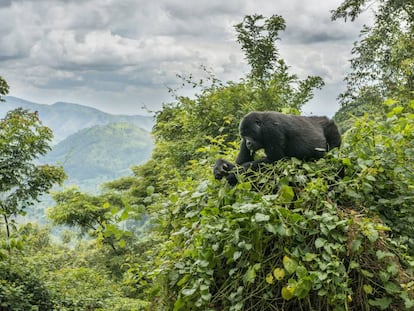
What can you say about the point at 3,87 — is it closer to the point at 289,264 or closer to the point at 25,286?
the point at 25,286

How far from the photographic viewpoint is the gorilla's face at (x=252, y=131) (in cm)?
321

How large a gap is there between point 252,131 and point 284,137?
26 centimetres

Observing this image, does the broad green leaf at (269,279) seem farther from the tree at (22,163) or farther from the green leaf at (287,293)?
the tree at (22,163)

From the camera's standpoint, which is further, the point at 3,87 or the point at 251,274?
the point at 3,87

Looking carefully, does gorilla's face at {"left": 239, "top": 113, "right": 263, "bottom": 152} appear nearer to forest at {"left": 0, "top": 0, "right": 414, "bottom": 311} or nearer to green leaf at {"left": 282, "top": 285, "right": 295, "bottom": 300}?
forest at {"left": 0, "top": 0, "right": 414, "bottom": 311}

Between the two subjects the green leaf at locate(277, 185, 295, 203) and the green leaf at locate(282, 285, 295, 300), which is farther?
the green leaf at locate(277, 185, 295, 203)

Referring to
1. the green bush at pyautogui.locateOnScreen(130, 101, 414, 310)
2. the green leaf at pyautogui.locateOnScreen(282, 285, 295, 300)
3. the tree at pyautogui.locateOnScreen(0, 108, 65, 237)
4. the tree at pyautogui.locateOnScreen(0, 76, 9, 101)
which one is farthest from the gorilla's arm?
the tree at pyautogui.locateOnScreen(0, 76, 9, 101)

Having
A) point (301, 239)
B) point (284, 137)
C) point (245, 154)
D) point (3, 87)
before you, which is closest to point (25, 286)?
point (3, 87)

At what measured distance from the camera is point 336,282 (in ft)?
6.37

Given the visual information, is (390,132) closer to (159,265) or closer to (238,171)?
(238,171)

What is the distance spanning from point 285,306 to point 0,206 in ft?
33.3

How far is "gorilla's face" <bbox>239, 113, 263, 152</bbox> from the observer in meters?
3.21

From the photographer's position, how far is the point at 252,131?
3275 mm

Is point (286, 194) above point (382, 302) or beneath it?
above
